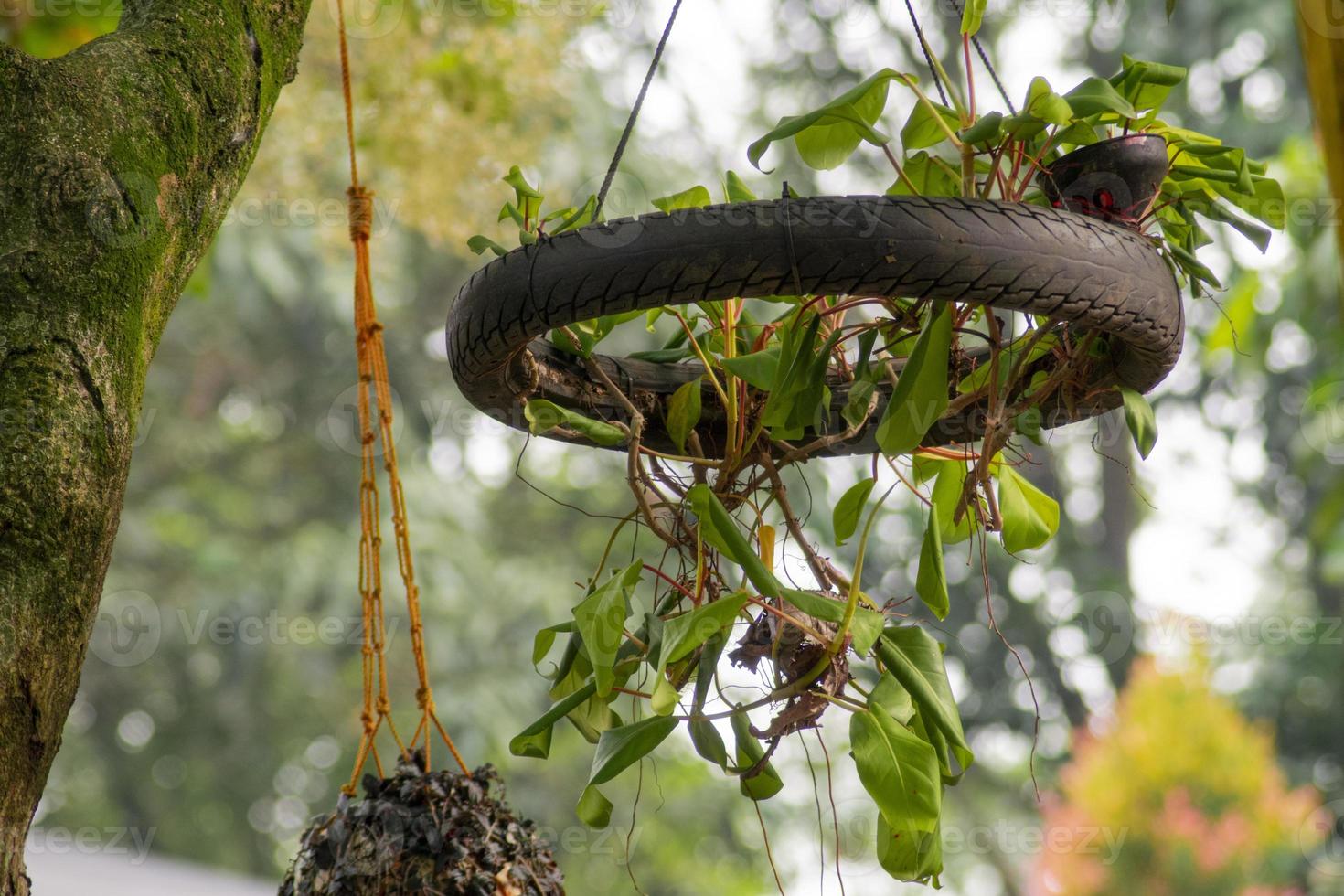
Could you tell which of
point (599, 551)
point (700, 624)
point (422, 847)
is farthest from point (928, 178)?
point (599, 551)

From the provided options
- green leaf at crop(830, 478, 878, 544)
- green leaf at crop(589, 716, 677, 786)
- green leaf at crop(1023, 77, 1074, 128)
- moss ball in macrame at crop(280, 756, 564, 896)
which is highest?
green leaf at crop(1023, 77, 1074, 128)

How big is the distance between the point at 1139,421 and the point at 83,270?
0.69 m

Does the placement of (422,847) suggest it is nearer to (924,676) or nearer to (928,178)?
(924,676)

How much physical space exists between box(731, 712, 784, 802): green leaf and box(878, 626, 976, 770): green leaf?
124 mm

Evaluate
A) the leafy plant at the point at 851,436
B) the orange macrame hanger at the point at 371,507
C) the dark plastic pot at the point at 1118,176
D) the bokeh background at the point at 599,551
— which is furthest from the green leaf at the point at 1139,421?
the bokeh background at the point at 599,551

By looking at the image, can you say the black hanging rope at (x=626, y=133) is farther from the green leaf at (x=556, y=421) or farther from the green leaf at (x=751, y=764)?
the green leaf at (x=751, y=764)

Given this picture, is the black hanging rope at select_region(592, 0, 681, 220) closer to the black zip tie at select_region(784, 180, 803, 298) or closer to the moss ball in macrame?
the black zip tie at select_region(784, 180, 803, 298)

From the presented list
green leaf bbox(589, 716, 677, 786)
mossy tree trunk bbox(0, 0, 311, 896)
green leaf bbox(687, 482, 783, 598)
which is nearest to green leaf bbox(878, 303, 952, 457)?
green leaf bbox(687, 482, 783, 598)

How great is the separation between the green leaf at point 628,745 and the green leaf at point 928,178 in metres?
0.40

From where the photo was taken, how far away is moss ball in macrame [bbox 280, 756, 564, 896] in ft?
2.76

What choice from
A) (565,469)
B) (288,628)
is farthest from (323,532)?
(565,469)

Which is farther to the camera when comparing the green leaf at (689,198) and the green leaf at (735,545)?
the green leaf at (689,198)

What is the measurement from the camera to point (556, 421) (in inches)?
30.2

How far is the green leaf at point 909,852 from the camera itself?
2.38ft
